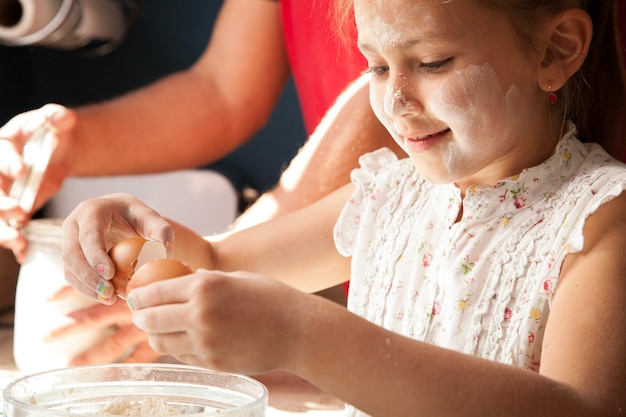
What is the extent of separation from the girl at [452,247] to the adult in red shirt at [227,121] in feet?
0.58

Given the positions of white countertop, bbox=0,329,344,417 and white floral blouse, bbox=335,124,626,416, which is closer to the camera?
white floral blouse, bbox=335,124,626,416

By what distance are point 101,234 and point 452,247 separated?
277mm

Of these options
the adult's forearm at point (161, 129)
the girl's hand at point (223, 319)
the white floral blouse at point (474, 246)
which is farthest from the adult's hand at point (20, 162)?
the girl's hand at point (223, 319)

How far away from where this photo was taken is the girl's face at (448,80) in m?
0.70

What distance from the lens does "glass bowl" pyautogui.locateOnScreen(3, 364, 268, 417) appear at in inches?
24.1

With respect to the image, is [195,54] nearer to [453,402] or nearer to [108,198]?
[108,198]

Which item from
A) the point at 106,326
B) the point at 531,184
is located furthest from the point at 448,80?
the point at 106,326

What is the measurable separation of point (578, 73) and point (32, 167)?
0.65 meters

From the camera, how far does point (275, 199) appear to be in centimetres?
111

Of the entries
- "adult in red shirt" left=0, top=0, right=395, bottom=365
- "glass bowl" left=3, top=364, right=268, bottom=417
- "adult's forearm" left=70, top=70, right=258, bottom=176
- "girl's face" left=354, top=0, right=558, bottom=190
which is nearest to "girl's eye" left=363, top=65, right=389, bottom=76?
"girl's face" left=354, top=0, right=558, bottom=190

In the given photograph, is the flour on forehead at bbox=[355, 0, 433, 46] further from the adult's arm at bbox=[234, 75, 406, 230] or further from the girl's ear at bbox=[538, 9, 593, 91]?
the adult's arm at bbox=[234, 75, 406, 230]

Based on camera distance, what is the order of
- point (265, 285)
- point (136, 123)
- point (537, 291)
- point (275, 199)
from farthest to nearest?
point (136, 123)
point (275, 199)
point (537, 291)
point (265, 285)

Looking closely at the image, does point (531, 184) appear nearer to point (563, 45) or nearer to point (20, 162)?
point (563, 45)

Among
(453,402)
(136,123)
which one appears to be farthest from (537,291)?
(136,123)
